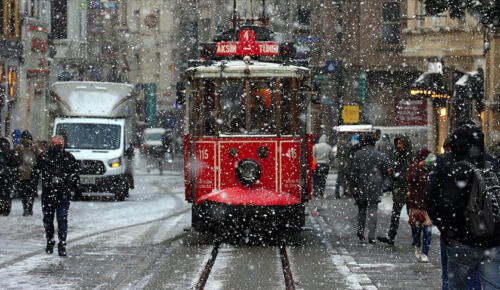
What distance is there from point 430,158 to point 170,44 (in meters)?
64.7

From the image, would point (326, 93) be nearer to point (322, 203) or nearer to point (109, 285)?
point (322, 203)

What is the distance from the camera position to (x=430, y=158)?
46.9ft

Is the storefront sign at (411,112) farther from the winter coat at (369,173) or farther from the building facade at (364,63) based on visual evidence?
the winter coat at (369,173)

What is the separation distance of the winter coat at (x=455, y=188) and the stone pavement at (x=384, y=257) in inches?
166

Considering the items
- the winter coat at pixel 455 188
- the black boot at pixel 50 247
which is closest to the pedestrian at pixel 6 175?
the black boot at pixel 50 247

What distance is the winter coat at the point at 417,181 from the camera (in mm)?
13641

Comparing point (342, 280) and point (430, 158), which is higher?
point (430, 158)

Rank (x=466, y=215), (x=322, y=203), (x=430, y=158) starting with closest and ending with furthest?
(x=466, y=215)
(x=430, y=158)
(x=322, y=203)

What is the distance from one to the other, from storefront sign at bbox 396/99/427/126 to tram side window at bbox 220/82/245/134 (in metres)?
36.2

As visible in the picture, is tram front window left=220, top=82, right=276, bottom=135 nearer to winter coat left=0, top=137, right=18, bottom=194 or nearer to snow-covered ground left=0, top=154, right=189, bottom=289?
snow-covered ground left=0, top=154, right=189, bottom=289

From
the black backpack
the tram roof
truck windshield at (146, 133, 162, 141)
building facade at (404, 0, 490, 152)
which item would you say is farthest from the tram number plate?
truck windshield at (146, 133, 162, 141)

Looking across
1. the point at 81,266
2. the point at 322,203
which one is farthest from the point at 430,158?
the point at 322,203

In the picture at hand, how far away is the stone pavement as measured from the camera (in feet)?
39.8

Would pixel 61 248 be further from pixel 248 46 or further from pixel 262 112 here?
pixel 248 46
